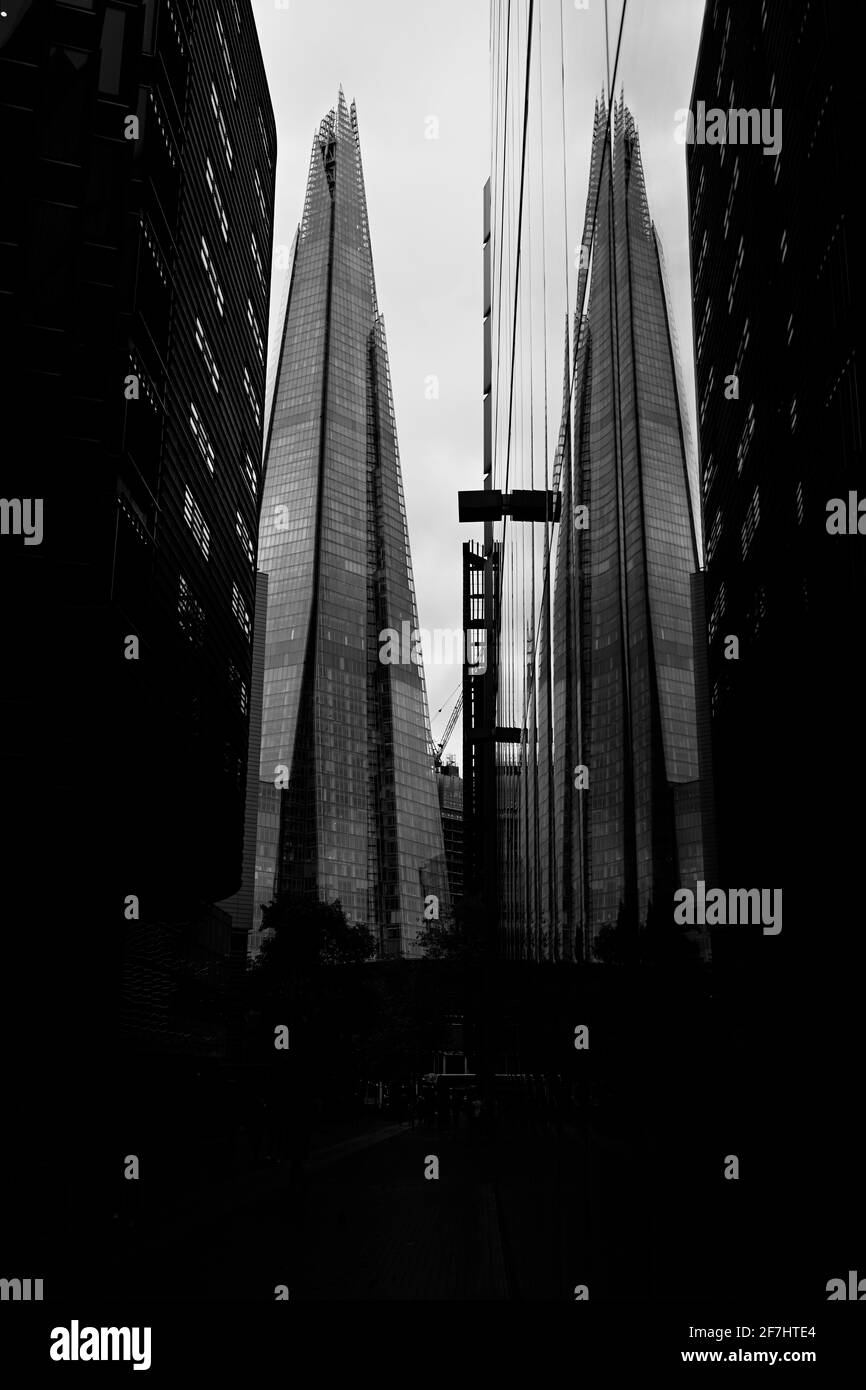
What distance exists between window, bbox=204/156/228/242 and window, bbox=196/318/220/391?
17.6 ft

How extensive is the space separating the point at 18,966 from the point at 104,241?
14940 millimetres

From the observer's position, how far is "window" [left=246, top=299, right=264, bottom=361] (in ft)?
162

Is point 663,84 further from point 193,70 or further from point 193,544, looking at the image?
point 193,70

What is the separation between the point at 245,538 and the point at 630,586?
1881 inches

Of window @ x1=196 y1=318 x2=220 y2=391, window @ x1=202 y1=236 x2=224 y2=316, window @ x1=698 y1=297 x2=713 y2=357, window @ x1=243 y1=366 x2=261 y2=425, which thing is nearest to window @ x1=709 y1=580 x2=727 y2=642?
window @ x1=698 y1=297 x2=713 y2=357

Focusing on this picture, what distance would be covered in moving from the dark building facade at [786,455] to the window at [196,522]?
32.4 metres

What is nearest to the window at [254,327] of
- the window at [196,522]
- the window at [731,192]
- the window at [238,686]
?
the window at [196,522]

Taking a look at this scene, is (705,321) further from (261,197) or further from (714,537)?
(261,197)

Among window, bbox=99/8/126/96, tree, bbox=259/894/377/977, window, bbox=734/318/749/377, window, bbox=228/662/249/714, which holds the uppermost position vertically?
window, bbox=99/8/126/96

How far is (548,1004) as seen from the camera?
328 inches

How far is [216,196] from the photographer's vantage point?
40.1 m

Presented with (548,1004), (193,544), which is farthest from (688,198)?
(193,544)

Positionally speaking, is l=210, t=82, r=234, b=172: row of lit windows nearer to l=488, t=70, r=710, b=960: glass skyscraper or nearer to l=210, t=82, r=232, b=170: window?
l=210, t=82, r=232, b=170: window

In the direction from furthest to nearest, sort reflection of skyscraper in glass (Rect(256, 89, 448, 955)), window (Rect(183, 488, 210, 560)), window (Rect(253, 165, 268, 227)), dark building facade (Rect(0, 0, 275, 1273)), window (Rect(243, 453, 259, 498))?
reflection of skyscraper in glass (Rect(256, 89, 448, 955)) < window (Rect(253, 165, 268, 227)) < window (Rect(243, 453, 259, 498)) < window (Rect(183, 488, 210, 560)) < dark building facade (Rect(0, 0, 275, 1273))
